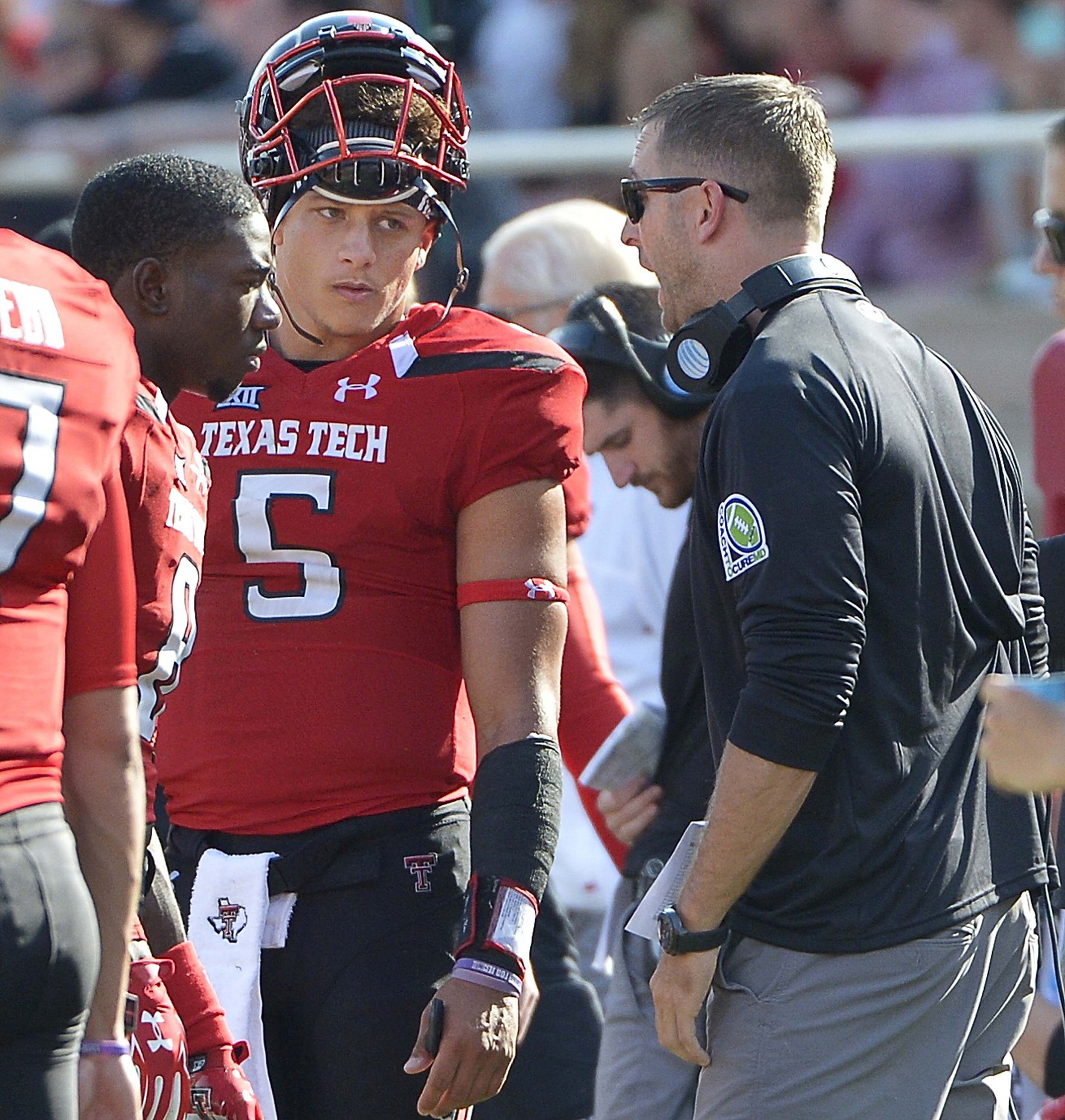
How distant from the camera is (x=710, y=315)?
2699 millimetres

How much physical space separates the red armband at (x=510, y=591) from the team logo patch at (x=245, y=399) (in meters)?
0.43

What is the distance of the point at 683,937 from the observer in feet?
8.14

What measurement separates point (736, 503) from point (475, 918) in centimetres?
64

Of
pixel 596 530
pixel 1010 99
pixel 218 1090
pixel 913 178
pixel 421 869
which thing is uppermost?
pixel 1010 99

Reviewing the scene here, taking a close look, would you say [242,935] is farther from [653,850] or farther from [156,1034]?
[653,850]

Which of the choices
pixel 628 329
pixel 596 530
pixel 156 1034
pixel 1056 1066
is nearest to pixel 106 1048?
pixel 156 1034

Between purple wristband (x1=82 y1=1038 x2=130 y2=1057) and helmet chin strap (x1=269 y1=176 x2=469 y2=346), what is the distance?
114cm

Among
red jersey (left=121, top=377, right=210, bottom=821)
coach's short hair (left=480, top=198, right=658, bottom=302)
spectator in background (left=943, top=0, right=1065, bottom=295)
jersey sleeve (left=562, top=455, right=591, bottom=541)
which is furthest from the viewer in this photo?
spectator in background (left=943, top=0, right=1065, bottom=295)

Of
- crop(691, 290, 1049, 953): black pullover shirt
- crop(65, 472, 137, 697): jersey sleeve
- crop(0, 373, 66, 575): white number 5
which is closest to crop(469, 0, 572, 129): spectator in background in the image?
crop(691, 290, 1049, 953): black pullover shirt

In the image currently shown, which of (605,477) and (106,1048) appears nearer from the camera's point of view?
(106,1048)

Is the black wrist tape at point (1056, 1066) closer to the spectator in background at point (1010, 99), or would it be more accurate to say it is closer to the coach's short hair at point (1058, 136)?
the coach's short hair at point (1058, 136)

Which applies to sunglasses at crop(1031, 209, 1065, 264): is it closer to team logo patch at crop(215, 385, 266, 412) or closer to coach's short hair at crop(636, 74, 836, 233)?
coach's short hair at crop(636, 74, 836, 233)

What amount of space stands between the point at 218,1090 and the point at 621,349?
1.78 m

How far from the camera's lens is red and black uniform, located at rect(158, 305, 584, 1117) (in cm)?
261
